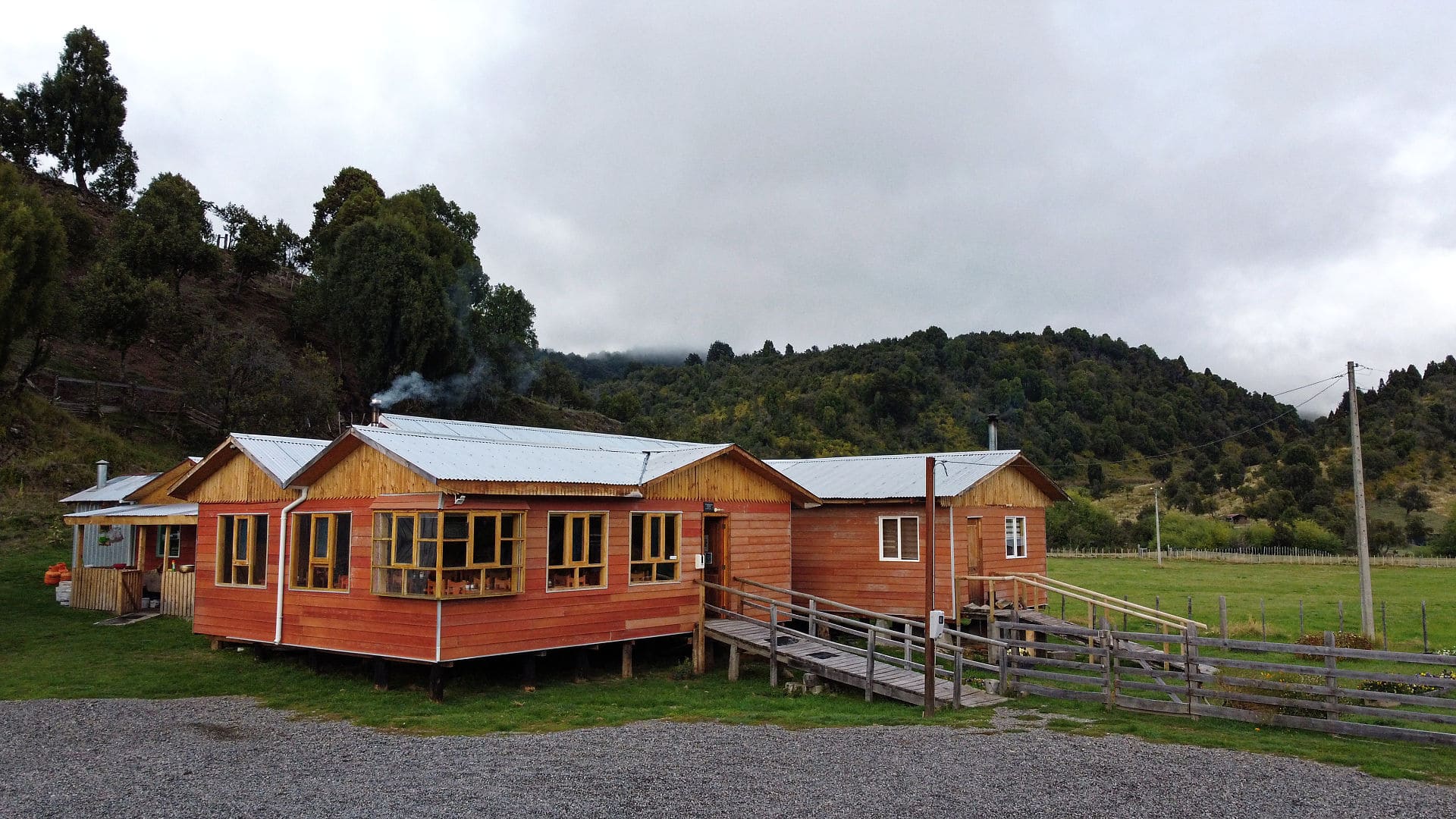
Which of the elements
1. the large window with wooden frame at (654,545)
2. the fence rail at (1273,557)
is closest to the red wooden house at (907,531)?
the large window with wooden frame at (654,545)

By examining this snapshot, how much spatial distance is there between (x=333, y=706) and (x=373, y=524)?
9.07 feet

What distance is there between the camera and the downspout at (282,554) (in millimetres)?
16781

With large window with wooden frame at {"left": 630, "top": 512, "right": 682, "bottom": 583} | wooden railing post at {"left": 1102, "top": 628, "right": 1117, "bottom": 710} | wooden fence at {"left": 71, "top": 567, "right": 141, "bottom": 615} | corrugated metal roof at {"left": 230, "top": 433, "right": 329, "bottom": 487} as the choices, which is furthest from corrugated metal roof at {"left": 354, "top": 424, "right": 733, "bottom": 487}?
wooden fence at {"left": 71, "top": 567, "right": 141, "bottom": 615}

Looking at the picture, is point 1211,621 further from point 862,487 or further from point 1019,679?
point 1019,679

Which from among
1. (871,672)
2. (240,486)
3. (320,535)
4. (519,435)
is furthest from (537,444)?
(871,672)

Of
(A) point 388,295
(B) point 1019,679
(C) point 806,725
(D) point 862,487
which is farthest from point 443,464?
(A) point 388,295

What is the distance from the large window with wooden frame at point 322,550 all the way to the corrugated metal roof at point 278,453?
83 cm

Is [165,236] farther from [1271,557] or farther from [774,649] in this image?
[1271,557]

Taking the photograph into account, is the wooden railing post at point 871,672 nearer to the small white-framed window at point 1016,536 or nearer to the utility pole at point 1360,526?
the small white-framed window at point 1016,536

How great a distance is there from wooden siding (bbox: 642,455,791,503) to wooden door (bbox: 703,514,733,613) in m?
0.58

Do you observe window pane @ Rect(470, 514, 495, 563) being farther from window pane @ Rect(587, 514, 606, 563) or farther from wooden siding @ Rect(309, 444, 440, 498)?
window pane @ Rect(587, 514, 606, 563)

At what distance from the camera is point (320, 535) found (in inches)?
649

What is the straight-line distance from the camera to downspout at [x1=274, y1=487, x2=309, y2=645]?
16.8m

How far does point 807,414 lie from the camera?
79875mm
